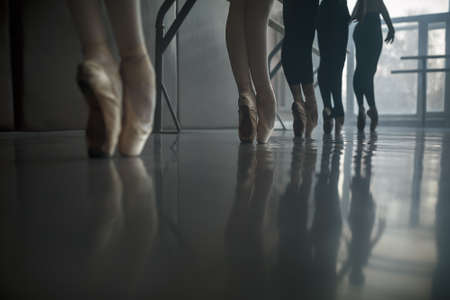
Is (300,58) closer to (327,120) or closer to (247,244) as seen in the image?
(327,120)

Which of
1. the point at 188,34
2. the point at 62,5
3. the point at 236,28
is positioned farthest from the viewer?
the point at 188,34

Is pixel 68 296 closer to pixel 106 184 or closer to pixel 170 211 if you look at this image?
pixel 170 211

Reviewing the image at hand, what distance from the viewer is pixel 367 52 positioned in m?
2.90

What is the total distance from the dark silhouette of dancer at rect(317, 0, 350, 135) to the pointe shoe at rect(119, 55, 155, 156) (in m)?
1.56

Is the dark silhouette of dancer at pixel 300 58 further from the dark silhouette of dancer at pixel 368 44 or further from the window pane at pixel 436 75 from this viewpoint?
the window pane at pixel 436 75

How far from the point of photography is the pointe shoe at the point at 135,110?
2.60 ft

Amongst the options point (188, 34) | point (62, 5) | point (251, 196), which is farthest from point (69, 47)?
point (251, 196)

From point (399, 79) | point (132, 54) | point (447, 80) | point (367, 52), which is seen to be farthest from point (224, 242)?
point (399, 79)

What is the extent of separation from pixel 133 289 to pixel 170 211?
130mm

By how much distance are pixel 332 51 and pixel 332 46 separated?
0.03 metres

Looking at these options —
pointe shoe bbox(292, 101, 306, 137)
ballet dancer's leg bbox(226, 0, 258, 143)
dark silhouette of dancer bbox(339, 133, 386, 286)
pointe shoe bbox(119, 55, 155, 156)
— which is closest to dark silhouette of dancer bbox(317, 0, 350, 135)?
pointe shoe bbox(292, 101, 306, 137)

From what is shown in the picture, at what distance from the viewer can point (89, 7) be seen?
79 centimetres

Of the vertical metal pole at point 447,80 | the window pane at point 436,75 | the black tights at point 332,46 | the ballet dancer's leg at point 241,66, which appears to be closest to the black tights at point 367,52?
the black tights at point 332,46

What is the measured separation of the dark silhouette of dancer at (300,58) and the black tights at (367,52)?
1.09m
